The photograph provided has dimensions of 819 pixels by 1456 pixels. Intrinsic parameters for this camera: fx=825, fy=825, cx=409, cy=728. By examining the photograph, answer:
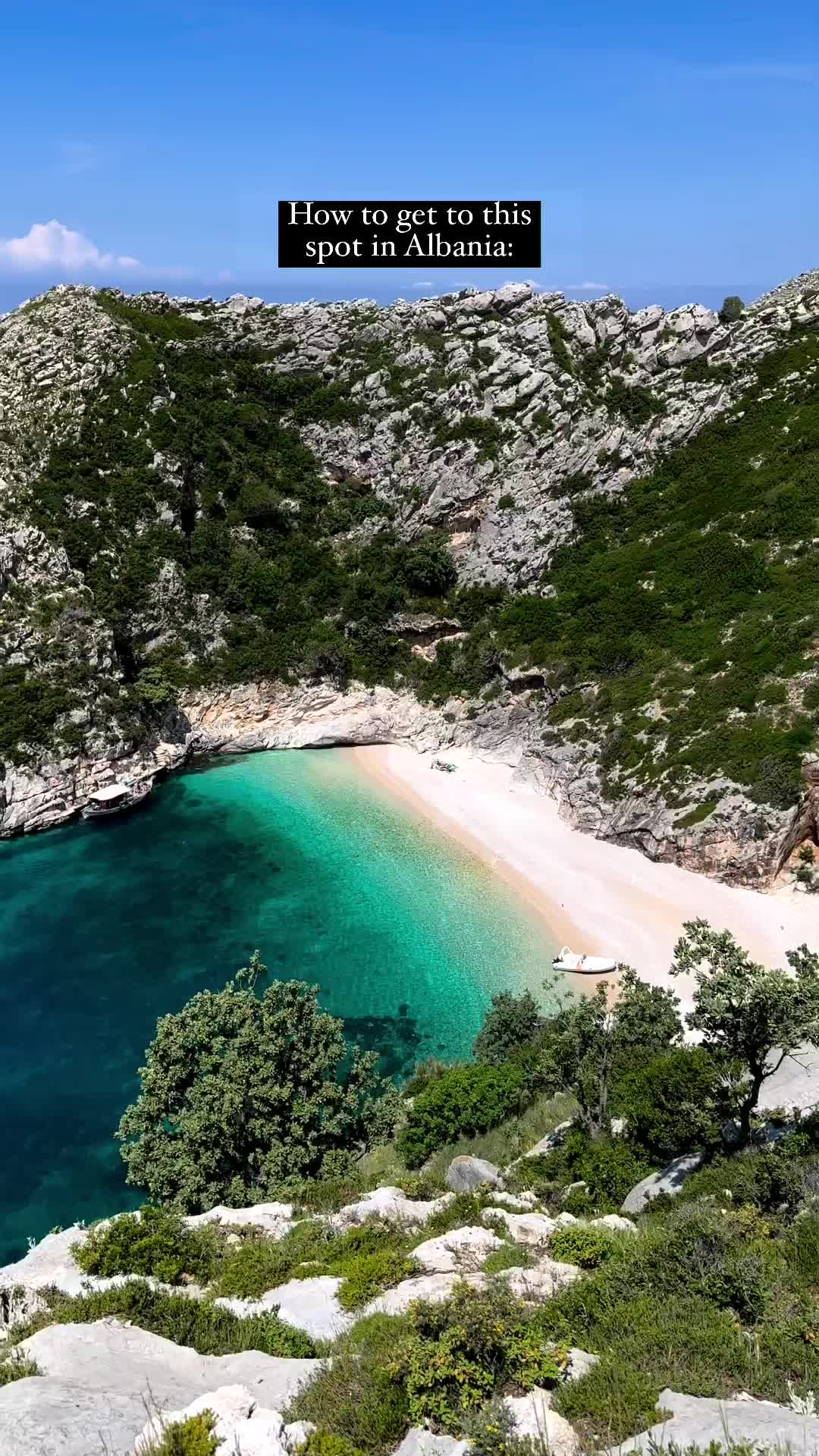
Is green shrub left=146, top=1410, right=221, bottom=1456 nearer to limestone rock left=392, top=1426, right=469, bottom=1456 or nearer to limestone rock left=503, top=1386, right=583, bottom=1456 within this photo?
limestone rock left=392, top=1426, right=469, bottom=1456

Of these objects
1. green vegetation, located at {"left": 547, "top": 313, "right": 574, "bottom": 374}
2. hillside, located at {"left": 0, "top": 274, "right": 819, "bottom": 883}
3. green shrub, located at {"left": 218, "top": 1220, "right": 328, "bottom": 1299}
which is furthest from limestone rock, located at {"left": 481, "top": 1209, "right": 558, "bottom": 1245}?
green vegetation, located at {"left": 547, "top": 313, "right": 574, "bottom": 374}

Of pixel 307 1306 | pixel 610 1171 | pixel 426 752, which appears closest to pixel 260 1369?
pixel 307 1306

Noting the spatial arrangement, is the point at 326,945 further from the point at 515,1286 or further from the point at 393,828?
the point at 515,1286

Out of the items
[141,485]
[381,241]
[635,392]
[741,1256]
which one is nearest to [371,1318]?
[741,1256]

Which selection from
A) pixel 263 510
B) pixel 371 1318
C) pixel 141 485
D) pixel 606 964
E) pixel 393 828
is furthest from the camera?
pixel 263 510

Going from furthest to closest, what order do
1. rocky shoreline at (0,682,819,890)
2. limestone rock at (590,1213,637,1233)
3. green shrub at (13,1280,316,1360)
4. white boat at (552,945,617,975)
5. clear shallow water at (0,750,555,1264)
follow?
1. rocky shoreline at (0,682,819,890)
2. white boat at (552,945,617,975)
3. clear shallow water at (0,750,555,1264)
4. limestone rock at (590,1213,637,1233)
5. green shrub at (13,1280,316,1360)

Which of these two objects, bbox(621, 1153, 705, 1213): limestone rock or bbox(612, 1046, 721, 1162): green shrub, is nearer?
bbox(621, 1153, 705, 1213): limestone rock

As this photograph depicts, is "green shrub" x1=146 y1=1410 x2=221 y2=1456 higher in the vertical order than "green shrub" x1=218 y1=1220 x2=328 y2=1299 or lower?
higher
